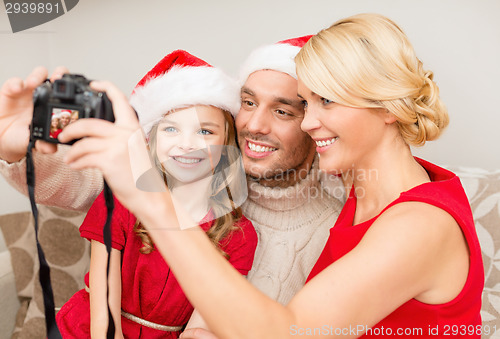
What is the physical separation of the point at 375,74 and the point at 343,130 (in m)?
0.13

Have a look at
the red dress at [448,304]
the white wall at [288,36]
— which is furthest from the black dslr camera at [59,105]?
the white wall at [288,36]

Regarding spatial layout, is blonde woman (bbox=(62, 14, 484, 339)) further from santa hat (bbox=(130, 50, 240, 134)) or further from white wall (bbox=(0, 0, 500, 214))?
white wall (bbox=(0, 0, 500, 214))

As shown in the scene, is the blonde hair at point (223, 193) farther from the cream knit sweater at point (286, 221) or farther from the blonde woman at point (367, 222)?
the blonde woman at point (367, 222)

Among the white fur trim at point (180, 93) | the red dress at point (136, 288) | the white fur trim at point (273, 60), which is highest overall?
the white fur trim at point (273, 60)

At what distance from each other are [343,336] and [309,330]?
3.3 inches

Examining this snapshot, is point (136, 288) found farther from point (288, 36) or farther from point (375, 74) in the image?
point (288, 36)

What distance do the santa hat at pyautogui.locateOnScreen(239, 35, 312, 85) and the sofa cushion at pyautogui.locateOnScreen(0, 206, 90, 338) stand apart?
0.82 metres

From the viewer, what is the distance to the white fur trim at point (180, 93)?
3.77 feet

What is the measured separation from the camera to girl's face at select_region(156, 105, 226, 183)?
3.59ft

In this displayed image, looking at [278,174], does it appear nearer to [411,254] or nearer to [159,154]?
[159,154]

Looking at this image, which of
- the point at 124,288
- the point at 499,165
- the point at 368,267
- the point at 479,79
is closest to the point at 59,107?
the point at 368,267

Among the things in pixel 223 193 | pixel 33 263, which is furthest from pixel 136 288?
pixel 33 263

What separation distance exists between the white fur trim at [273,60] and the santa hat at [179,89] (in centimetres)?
9

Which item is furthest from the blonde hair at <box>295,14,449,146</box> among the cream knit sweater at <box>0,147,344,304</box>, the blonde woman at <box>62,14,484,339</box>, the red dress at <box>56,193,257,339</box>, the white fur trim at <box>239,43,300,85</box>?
the red dress at <box>56,193,257,339</box>
